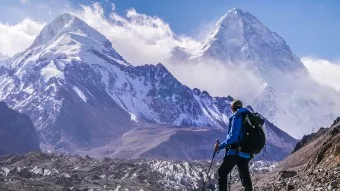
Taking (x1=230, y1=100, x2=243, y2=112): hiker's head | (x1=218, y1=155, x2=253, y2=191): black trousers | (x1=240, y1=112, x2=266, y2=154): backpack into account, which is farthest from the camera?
(x1=230, y1=100, x2=243, y2=112): hiker's head

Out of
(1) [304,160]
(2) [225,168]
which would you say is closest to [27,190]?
(1) [304,160]

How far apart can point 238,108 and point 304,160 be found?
288 ft

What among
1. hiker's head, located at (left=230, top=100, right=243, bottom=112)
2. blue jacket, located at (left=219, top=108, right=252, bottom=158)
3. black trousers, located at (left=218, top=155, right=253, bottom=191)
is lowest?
black trousers, located at (left=218, top=155, right=253, bottom=191)

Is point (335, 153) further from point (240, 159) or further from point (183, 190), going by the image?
point (183, 190)

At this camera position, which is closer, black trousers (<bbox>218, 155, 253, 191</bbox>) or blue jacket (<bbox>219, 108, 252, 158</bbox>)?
blue jacket (<bbox>219, 108, 252, 158</bbox>)

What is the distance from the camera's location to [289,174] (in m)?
72.0

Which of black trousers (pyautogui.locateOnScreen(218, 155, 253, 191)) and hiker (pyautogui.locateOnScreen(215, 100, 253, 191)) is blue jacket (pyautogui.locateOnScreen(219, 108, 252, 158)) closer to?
hiker (pyautogui.locateOnScreen(215, 100, 253, 191))

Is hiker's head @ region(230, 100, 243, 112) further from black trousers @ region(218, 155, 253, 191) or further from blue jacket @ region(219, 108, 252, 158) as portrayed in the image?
black trousers @ region(218, 155, 253, 191)

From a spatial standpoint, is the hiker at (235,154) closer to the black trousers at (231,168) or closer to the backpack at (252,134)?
the black trousers at (231,168)

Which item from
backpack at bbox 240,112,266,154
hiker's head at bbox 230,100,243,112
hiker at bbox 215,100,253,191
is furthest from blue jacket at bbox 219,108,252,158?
hiker's head at bbox 230,100,243,112

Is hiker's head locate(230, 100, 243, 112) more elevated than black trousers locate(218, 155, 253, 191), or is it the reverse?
hiker's head locate(230, 100, 243, 112)

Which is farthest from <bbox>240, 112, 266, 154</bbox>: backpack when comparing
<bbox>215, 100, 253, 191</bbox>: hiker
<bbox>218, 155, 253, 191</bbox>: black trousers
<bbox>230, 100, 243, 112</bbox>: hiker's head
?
<bbox>230, 100, 243, 112</bbox>: hiker's head

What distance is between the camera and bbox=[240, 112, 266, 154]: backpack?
62.4ft

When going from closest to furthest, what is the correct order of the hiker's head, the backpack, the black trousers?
the backpack < the black trousers < the hiker's head
